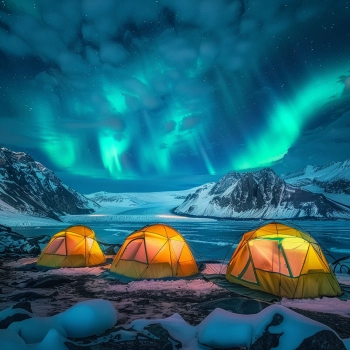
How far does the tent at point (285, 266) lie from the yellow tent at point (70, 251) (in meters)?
10.1

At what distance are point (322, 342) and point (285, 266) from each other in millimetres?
7198

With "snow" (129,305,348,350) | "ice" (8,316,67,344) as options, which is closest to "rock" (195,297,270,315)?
"snow" (129,305,348,350)

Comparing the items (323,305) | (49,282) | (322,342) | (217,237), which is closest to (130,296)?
(49,282)

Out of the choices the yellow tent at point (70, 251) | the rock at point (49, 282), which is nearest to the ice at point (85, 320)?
the rock at point (49, 282)

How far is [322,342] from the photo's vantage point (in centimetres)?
421

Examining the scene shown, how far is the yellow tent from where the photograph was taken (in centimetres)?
1616

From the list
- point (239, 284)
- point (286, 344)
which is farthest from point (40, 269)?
point (286, 344)

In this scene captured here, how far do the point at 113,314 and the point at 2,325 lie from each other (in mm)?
2409

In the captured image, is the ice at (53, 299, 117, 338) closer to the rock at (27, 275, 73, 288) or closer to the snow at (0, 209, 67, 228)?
the rock at (27, 275, 73, 288)

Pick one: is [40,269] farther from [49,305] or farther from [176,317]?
[176,317]

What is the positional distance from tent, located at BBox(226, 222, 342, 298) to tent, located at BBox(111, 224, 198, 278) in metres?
3.26

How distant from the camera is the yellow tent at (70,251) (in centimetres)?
1616

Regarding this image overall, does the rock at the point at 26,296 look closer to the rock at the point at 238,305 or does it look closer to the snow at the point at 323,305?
the rock at the point at 238,305

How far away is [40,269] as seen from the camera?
51.4ft
